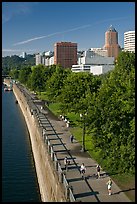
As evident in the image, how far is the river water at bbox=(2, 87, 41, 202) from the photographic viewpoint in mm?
29875

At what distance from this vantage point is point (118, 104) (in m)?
21.0

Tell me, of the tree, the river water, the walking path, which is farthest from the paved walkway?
the river water

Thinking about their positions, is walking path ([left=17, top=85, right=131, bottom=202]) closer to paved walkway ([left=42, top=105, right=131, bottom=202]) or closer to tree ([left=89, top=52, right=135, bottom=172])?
A: paved walkway ([left=42, top=105, right=131, bottom=202])

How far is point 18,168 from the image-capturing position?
36344 mm

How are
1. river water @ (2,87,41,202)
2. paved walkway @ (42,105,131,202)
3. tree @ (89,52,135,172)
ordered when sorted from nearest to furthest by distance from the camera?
1. tree @ (89,52,135,172)
2. paved walkway @ (42,105,131,202)
3. river water @ (2,87,41,202)

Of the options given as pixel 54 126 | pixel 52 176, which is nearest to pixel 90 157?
pixel 52 176

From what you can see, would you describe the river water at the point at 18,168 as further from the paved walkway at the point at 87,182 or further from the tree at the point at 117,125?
the tree at the point at 117,125

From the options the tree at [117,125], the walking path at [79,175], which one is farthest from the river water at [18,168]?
the tree at [117,125]

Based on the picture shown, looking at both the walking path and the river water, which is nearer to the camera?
the walking path

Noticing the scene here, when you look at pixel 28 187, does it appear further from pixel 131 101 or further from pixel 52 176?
pixel 131 101

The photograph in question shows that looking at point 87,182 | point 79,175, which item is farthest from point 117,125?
point 79,175

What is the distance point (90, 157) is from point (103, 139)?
944cm

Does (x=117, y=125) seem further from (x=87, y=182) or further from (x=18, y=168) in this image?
(x=18, y=168)

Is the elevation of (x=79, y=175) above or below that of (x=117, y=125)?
below
